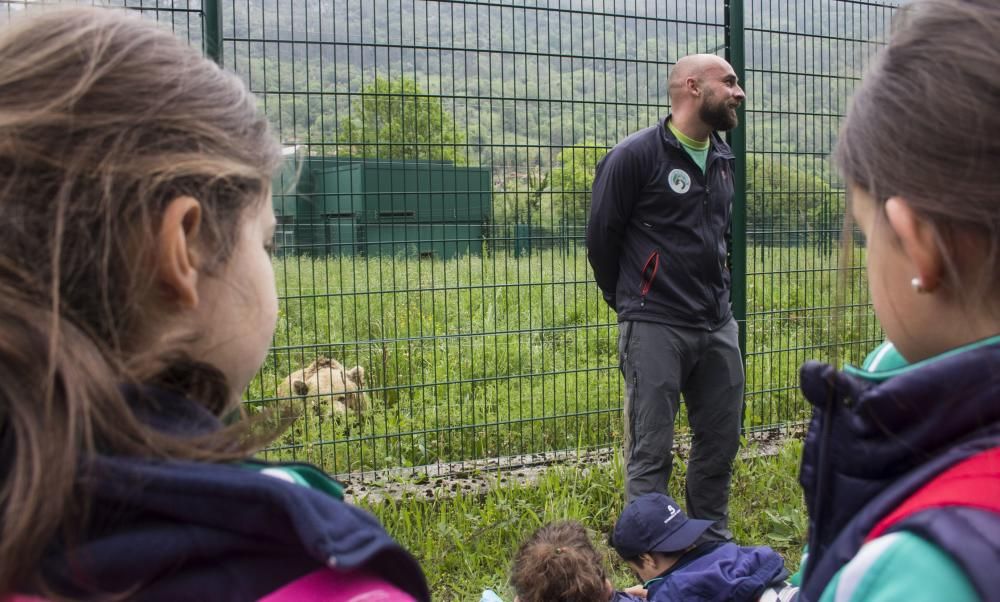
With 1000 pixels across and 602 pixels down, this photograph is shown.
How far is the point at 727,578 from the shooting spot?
2926 mm

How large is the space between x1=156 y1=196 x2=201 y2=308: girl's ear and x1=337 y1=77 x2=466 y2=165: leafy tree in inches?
140

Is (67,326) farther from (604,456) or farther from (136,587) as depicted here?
(604,456)

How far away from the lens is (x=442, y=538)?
420 centimetres

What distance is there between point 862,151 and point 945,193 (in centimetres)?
13

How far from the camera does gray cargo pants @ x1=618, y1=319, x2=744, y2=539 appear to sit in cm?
413

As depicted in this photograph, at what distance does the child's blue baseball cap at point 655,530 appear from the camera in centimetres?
331

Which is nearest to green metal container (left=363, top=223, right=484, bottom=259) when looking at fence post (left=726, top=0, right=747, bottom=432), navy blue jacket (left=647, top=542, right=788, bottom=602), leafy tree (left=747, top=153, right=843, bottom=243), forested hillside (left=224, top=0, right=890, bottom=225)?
forested hillside (left=224, top=0, right=890, bottom=225)

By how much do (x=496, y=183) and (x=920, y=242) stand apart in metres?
4.15

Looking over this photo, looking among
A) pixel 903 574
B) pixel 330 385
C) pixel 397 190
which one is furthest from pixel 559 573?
pixel 330 385

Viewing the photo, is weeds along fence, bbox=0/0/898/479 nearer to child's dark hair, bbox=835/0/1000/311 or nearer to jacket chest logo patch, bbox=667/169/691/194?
jacket chest logo patch, bbox=667/169/691/194

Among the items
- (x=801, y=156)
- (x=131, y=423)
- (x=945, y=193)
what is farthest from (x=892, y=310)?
(x=801, y=156)

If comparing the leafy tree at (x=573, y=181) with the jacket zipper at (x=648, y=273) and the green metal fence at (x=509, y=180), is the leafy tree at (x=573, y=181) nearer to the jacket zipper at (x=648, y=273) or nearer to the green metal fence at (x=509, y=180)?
the green metal fence at (x=509, y=180)

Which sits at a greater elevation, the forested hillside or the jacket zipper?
the forested hillside

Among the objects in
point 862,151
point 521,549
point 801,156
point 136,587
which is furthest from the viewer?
point 801,156
